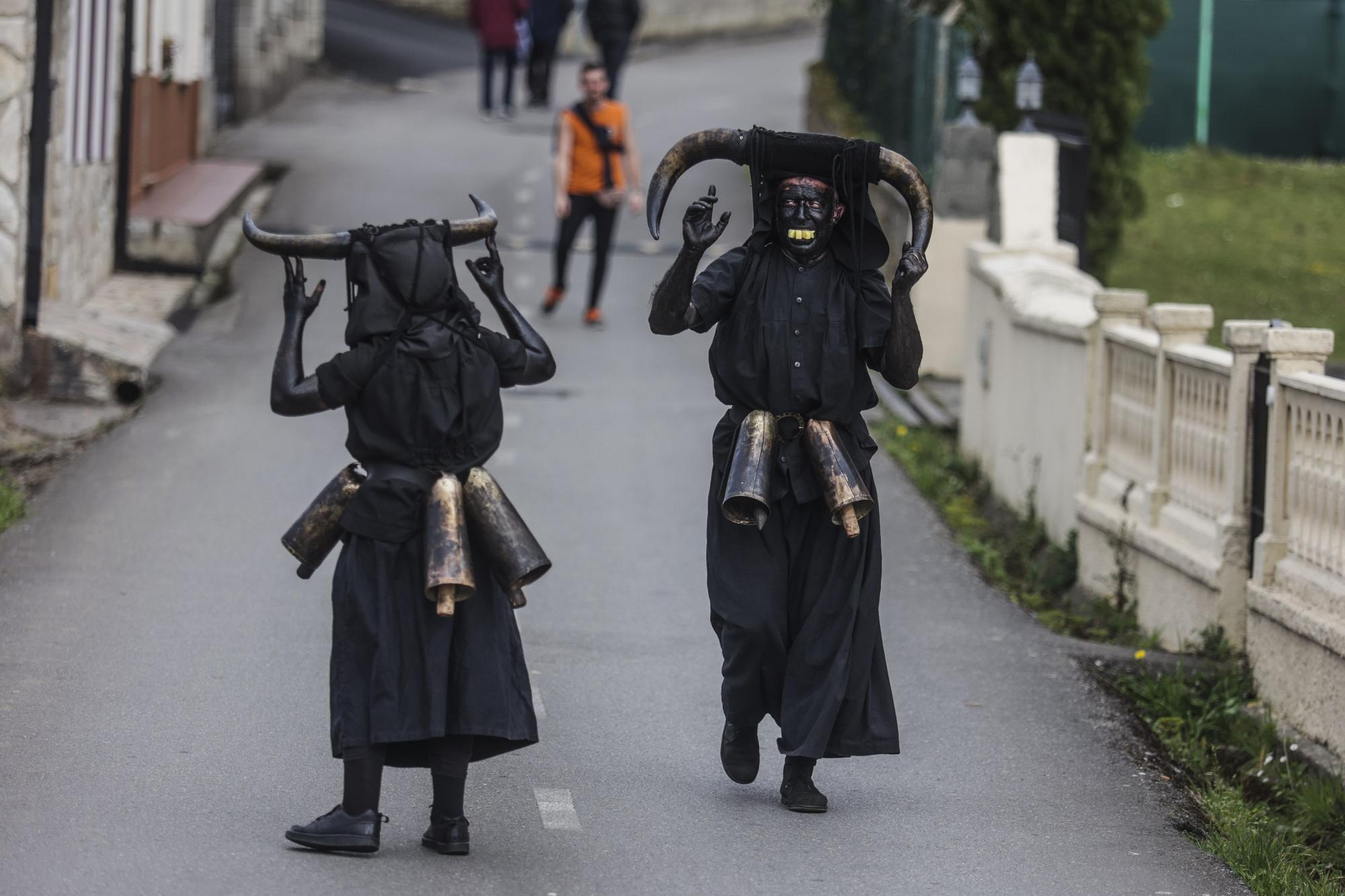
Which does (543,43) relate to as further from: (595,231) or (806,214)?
(806,214)

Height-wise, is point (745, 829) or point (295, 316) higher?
point (295, 316)

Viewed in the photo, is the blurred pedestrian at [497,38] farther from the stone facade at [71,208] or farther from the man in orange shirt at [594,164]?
the stone facade at [71,208]

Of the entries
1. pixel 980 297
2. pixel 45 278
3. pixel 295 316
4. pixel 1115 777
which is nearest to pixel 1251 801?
pixel 1115 777

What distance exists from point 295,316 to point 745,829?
220cm

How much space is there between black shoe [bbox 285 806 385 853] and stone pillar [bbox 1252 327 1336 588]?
176 inches

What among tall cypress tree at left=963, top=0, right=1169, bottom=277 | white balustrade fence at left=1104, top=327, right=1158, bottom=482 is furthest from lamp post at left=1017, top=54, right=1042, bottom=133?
white balustrade fence at left=1104, top=327, right=1158, bottom=482

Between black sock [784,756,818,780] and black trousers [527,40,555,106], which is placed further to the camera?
black trousers [527,40,555,106]

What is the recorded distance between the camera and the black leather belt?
19.2 feet

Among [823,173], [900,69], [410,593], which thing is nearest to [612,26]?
[900,69]

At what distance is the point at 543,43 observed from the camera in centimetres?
2708

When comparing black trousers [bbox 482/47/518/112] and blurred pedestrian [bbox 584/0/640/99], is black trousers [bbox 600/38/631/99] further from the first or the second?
black trousers [bbox 482/47/518/112]

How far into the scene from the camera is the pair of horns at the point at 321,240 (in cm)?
586

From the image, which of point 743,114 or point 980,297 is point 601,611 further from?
→ point 743,114

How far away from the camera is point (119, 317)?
14109 millimetres
